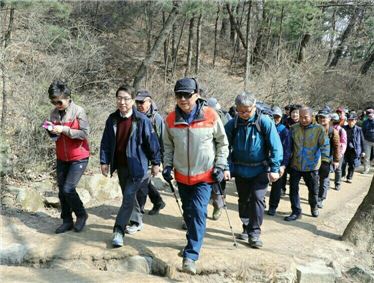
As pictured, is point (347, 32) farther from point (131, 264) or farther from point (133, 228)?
point (131, 264)

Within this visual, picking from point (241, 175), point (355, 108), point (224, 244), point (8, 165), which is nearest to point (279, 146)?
point (241, 175)

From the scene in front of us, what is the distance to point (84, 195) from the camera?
6992 millimetres

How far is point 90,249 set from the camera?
4.50 m

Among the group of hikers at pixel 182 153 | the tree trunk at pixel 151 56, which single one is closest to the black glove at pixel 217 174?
the group of hikers at pixel 182 153

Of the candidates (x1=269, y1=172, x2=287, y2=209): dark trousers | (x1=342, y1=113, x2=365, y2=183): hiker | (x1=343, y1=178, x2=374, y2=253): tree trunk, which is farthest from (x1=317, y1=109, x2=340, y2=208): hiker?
(x1=342, y1=113, x2=365, y2=183): hiker

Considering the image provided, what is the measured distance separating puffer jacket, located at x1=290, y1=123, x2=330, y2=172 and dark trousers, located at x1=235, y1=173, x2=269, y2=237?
163 centimetres

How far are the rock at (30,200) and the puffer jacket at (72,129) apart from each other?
180cm

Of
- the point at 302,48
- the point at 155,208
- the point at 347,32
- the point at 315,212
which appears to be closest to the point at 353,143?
the point at 315,212

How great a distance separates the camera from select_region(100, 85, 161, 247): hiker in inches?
179

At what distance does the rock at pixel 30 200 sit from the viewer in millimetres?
6137

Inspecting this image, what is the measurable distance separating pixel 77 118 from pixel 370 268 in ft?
13.8

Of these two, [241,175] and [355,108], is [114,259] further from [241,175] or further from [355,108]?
[355,108]

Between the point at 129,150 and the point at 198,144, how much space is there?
92cm

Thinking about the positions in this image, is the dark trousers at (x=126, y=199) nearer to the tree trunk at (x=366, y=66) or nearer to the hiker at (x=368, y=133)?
the hiker at (x=368, y=133)
